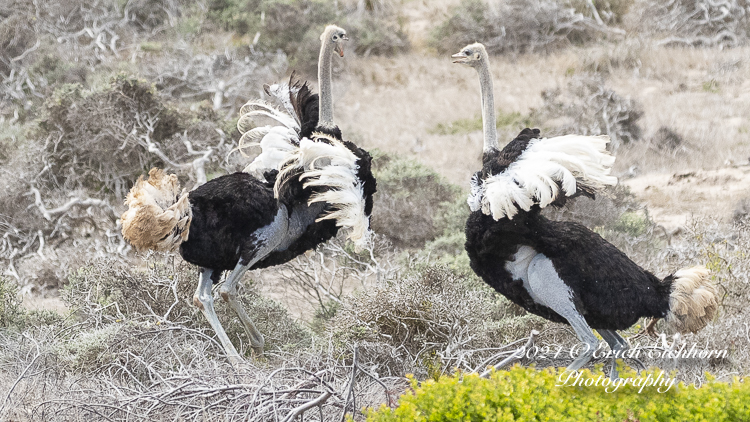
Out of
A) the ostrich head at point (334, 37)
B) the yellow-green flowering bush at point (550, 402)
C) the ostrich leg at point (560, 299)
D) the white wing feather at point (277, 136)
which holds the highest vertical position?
the ostrich head at point (334, 37)

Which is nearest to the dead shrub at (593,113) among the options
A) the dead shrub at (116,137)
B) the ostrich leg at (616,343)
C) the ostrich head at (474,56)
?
the dead shrub at (116,137)

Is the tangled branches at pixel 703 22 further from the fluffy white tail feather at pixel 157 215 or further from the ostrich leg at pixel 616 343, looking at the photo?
the fluffy white tail feather at pixel 157 215

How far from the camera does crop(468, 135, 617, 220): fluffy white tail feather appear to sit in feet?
15.8

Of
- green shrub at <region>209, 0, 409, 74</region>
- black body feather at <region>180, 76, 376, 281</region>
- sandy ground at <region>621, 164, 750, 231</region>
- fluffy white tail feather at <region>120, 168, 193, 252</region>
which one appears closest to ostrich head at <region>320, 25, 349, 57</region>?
black body feather at <region>180, 76, 376, 281</region>

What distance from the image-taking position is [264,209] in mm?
6020

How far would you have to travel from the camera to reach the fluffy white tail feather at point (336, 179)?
569 centimetres

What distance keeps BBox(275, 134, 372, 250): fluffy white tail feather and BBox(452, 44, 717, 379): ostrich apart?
3.01 ft

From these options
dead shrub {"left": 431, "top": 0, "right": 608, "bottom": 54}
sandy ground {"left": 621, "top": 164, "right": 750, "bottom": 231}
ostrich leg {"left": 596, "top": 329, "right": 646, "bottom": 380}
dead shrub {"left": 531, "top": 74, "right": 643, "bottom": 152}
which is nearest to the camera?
ostrich leg {"left": 596, "top": 329, "right": 646, "bottom": 380}

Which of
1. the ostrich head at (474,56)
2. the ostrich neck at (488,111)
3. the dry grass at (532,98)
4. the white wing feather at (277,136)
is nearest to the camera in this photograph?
the ostrich neck at (488,111)

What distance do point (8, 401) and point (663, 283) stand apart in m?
3.77

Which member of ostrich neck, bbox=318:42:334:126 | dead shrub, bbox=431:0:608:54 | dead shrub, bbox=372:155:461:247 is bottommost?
dead shrub, bbox=372:155:461:247

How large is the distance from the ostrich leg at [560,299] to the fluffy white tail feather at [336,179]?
1277 mm

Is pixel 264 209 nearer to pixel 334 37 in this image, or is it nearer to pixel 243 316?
pixel 243 316

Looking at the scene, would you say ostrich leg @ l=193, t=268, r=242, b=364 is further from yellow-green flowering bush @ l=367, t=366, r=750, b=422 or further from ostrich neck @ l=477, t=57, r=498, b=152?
yellow-green flowering bush @ l=367, t=366, r=750, b=422
